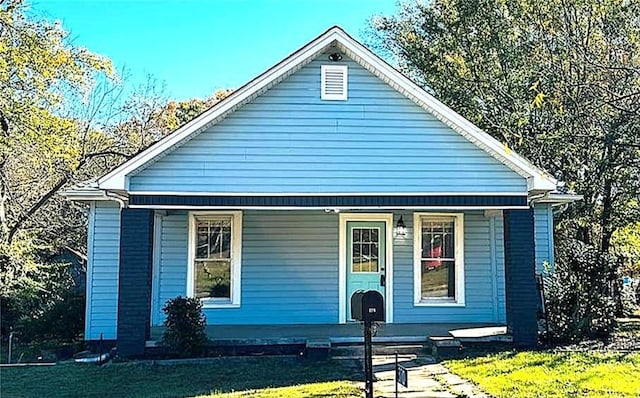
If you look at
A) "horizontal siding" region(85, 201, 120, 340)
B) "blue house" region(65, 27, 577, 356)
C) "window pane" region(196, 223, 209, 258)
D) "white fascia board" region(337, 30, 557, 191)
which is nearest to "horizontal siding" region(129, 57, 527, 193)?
"blue house" region(65, 27, 577, 356)

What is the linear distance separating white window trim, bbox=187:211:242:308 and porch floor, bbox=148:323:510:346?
469 millimetres

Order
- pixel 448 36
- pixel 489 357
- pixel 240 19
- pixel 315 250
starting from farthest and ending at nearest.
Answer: pixel 448 36 < pixel 240 19 < pixel 315 250 < pixel 489 357

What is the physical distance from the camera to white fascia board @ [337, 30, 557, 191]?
9766mm

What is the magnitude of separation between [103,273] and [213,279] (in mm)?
2051

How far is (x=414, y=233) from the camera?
12000mm

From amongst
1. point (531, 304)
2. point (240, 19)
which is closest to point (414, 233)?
point (531, 304)

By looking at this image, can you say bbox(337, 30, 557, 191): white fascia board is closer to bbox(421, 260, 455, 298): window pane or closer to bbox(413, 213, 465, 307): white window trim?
bbox(413, 213, 465, 307): white window trim

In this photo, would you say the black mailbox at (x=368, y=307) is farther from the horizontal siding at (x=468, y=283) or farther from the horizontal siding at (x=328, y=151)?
the horizontal siding at (x=468, y=283)

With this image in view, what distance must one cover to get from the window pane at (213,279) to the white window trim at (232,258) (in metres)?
0.10

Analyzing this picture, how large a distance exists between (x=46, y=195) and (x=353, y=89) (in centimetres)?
935

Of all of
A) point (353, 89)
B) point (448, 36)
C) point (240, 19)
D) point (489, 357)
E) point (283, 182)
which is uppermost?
point (448, 36)

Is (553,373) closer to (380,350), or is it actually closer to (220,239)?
(380,350)

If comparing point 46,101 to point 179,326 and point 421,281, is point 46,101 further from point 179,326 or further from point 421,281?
point 421,281

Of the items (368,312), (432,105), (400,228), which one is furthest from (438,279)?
(368,312)
